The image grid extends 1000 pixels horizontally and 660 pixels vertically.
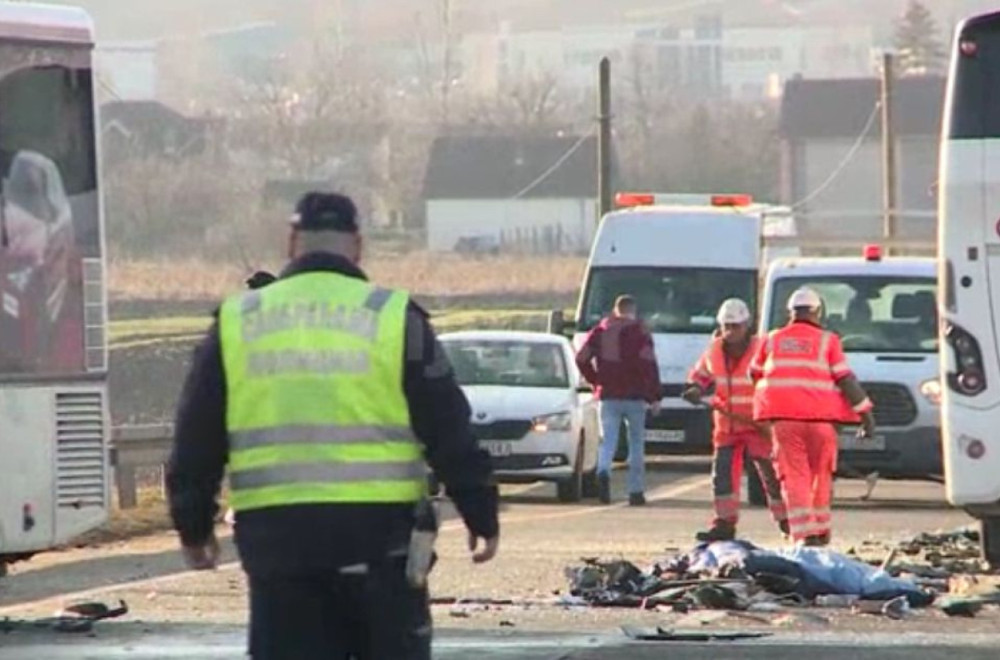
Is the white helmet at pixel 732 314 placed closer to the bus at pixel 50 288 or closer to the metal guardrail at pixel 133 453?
the bus at pixel 50 288

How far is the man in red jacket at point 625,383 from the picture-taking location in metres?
22.8

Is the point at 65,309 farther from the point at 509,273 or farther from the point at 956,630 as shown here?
the point at 509,273

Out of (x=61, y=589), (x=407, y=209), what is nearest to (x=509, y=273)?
(x=407, y=209)

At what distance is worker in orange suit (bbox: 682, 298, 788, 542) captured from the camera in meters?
17.8

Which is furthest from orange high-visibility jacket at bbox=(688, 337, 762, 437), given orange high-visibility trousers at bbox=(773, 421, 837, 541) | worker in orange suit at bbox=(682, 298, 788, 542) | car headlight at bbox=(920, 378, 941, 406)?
car headlight at bbox=(920, 378, 941, 406)

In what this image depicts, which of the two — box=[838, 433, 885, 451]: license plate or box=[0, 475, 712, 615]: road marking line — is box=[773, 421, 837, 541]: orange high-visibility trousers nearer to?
box=[0, 475, 712, 615]: road marking line

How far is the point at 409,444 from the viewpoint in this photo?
24.7 feet

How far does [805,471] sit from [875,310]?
8.09 m

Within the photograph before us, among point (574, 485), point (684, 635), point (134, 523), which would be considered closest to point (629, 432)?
point (574, 485)

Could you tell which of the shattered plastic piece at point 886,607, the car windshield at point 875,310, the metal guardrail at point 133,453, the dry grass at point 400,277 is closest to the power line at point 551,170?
the dry grass at point 400,277

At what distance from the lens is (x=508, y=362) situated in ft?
79.9

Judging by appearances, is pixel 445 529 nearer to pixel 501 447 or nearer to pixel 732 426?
pixel 732 426

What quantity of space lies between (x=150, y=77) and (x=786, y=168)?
39.4 meters

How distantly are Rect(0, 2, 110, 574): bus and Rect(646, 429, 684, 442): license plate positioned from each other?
485 inches
